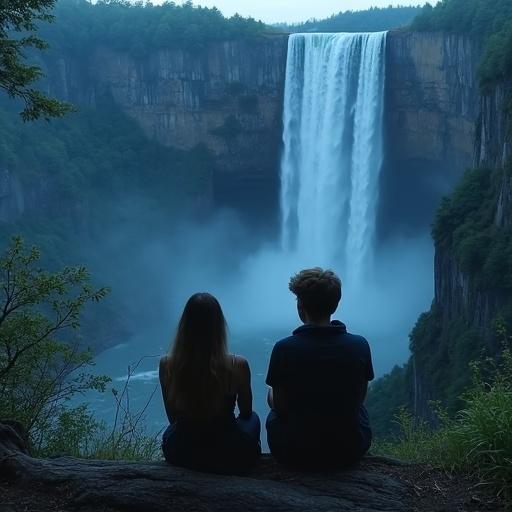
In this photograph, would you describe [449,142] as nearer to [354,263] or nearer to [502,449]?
[354,263]

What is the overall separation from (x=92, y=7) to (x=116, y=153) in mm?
9735

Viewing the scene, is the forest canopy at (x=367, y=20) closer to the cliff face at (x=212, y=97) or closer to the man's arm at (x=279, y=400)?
the cliff face at (x=212, y=97)

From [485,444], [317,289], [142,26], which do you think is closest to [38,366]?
[317,289]

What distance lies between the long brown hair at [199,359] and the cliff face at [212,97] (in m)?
42.7

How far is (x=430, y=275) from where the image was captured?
42812mm

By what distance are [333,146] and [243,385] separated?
132ft

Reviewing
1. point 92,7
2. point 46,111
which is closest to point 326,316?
point 46,111

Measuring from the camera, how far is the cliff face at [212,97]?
46.7 m

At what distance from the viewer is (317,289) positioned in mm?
4137

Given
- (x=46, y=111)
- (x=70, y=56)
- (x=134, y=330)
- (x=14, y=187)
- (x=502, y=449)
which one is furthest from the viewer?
(x=70, y=56)

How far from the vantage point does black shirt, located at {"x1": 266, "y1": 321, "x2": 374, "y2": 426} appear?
4191 millimetres

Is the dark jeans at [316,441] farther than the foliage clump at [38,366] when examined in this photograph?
No

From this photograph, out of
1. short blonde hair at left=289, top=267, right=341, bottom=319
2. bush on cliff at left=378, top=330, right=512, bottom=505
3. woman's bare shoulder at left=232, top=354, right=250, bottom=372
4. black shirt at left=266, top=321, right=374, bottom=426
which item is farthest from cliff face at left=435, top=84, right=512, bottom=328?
woman's bare shoulder at left=232, top=354, right=250, bottom=372

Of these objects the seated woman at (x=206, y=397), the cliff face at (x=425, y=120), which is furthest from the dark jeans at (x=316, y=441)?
the cliff face at (x=425, y=120)
